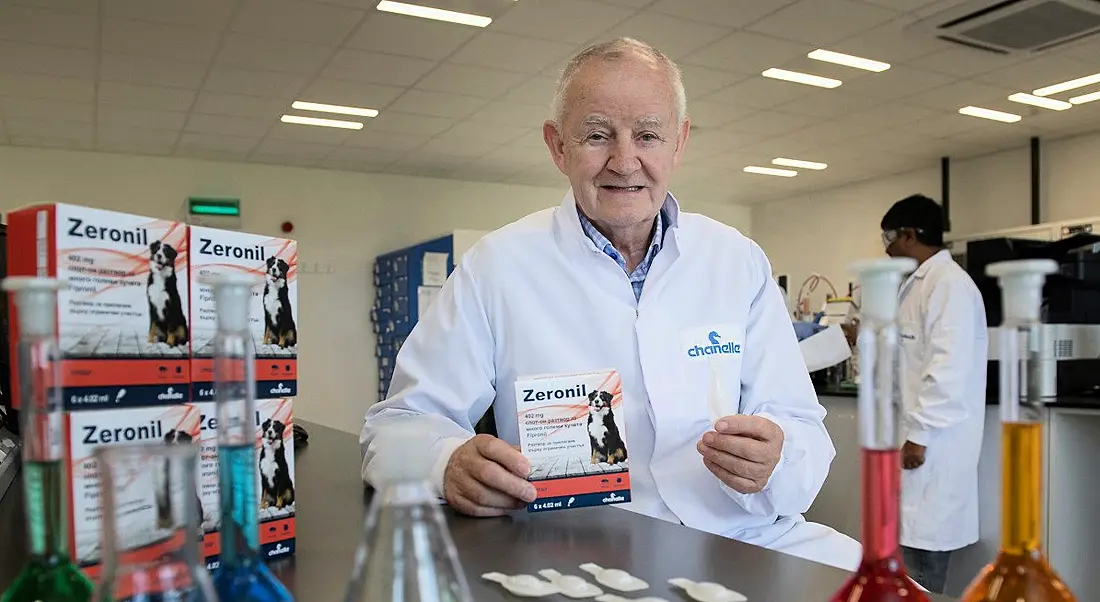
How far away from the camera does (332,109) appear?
19.4 ft

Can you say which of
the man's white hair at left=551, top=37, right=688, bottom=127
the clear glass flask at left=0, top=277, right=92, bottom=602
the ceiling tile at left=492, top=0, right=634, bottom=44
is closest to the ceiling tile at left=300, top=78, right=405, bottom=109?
the ceiling tile at left=492, top=0, right=634, bottom=44

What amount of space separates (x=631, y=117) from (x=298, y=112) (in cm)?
508

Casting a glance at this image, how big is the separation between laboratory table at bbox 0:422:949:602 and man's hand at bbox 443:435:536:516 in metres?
0.02

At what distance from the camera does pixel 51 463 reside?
1.45ft

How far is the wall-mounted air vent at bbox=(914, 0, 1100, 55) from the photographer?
418 centimetres

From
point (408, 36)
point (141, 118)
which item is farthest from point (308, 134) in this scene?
point (408, 36)

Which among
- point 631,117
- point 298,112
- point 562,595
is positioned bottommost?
point 562,595

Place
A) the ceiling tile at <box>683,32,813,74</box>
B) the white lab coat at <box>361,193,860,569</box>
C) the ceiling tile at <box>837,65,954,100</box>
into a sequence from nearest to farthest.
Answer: the white lab coat at <box>361,193,860,569</box>, the ceiling tile at <box>683,32,813,74</box>, the ceiling tile at <box>837,65,954,100</box>

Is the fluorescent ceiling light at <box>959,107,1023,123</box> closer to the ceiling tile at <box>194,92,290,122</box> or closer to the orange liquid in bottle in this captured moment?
the ceiling tile at <box>194,92,290,122</box>

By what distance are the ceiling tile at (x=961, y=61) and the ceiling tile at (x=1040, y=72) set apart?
0.41 ft

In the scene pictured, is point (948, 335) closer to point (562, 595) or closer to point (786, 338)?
point (786, 338)

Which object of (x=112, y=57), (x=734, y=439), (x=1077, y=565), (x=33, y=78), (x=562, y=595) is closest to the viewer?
(x=562, y=595)

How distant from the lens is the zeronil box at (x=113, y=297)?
0.55 meters

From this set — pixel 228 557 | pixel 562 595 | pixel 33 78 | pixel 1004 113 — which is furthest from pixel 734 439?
pixel 1004 113
